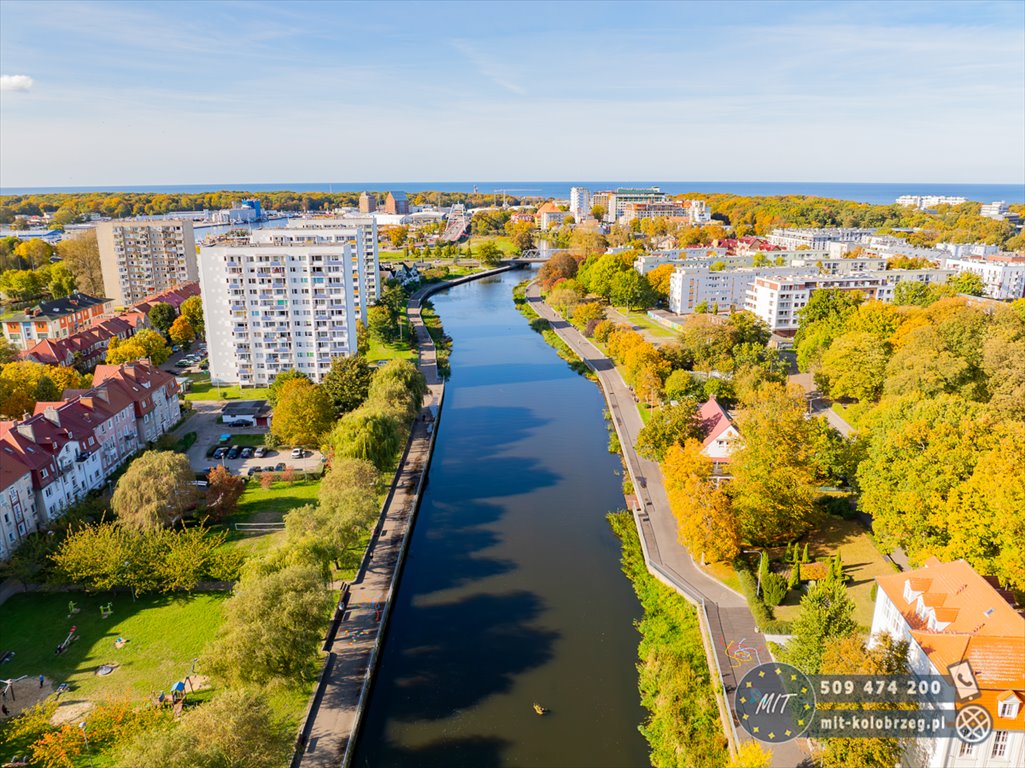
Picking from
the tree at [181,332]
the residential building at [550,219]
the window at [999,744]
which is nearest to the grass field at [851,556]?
the window at [999,744]

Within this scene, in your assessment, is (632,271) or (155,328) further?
(632,271)

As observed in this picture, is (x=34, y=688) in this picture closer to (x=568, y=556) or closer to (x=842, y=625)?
(x=568, y=556)

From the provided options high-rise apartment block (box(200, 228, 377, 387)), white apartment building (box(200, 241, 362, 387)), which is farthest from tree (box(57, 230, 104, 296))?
high-rise apartment block (box(200, 228, 377, 387))

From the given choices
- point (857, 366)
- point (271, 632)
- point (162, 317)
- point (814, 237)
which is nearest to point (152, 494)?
point (271, 632)

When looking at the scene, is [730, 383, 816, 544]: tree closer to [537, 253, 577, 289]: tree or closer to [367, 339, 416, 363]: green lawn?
[367, 339, 416, 363]: green lawn

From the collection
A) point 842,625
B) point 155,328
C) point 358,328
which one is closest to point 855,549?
point 842,625

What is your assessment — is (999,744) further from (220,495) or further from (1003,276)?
(1003,276)
